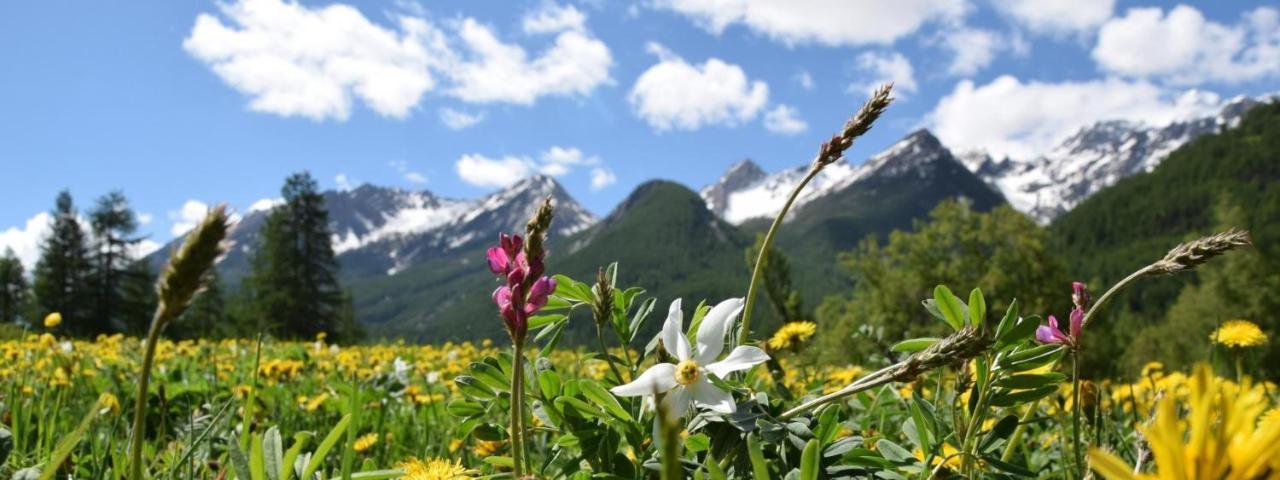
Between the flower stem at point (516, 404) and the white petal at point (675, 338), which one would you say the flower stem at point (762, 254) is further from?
the flower stem at point (516, 404)

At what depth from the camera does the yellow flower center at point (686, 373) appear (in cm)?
109

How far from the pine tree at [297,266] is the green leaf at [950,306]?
58321mm

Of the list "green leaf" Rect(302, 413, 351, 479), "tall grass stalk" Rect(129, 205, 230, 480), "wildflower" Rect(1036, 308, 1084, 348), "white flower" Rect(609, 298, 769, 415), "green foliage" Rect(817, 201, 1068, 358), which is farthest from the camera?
"green foliage" Rect(817, 201, 1068, 358)

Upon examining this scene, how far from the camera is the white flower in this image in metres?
1.07

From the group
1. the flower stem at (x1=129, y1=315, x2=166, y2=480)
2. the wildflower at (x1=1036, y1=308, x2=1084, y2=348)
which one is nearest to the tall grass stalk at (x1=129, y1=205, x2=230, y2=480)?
the flower stem at (x1=129, y1=315, x2=166, y2=480)

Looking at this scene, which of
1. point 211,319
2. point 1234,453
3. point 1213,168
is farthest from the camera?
point 1213,168

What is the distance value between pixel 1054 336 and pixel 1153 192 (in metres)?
194

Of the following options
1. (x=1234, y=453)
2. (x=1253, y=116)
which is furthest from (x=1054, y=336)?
(x=1253, y=116)

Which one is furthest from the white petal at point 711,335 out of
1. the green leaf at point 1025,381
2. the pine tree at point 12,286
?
the pine tree at point 12,286

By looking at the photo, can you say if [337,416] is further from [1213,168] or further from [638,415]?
[1213,168]

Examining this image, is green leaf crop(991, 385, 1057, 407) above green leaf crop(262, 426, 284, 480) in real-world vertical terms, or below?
below

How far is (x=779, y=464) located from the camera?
1194 millimetres

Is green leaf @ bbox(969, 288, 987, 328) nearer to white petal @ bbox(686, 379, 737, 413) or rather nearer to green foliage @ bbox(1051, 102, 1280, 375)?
white petal @ bbox(686, 379, 737, 413)

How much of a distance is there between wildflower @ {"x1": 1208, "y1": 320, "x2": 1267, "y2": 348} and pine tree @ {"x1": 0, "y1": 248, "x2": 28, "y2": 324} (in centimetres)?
7583
